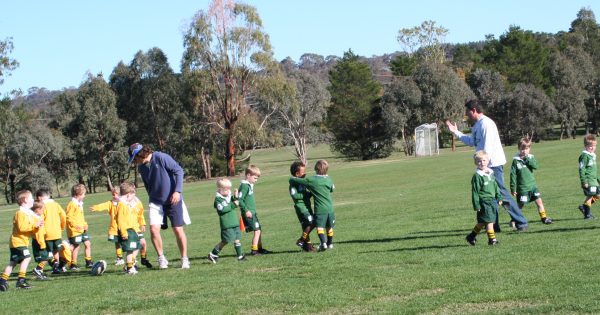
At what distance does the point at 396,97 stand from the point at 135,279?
68.8m

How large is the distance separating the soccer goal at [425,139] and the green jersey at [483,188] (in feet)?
192

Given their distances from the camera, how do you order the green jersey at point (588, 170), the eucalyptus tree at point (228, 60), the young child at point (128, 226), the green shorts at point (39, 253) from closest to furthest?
1. the young child at point (128, 226)
2. the green shorts at point (39, 253)
3. the green jersey at point (588, 170)
4. the eucalyptus tree at point (228, 60)

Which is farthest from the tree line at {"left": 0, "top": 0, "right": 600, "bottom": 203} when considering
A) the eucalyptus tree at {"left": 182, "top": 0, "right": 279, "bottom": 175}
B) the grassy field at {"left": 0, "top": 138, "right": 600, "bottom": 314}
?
the grassy field at {"left": 0, "top": 138, "right": 600, "bottom": 314}

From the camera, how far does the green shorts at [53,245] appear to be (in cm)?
1276

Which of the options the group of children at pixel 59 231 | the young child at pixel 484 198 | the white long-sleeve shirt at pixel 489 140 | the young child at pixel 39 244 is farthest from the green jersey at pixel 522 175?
the young child at pixel 39 244

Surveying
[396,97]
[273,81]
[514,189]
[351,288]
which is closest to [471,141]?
[514,189]

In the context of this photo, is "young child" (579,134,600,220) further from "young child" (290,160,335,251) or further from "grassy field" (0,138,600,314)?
"young child" (290,160,335,251)

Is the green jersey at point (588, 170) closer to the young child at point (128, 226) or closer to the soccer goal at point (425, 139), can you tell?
the young child at point (128, 226)

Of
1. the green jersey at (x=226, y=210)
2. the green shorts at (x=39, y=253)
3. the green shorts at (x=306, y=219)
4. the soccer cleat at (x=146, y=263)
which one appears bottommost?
the soccer cleat at (x=146, y=263)

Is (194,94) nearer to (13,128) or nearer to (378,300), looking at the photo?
(13,128)

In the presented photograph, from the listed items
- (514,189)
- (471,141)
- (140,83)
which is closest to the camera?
(471,141)

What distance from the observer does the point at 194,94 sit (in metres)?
68.9

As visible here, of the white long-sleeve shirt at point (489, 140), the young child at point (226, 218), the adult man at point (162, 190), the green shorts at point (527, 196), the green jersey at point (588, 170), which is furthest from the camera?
the green jersey at point (588, 170)

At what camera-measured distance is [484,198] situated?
11.5 m
